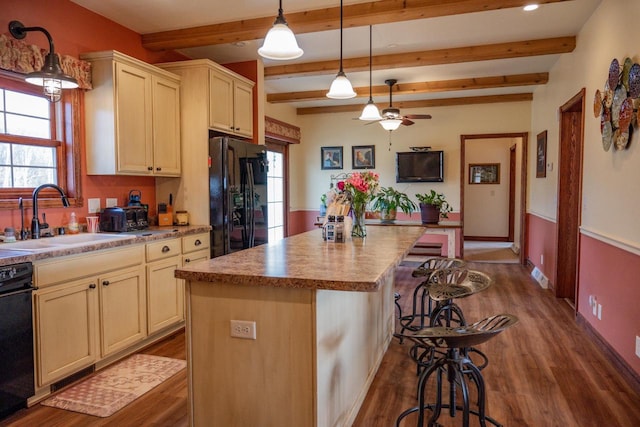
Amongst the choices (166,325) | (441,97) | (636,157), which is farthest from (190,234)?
(441,97)

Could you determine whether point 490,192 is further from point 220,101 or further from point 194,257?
point 194,257

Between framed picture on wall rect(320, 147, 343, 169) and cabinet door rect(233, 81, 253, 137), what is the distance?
3.26 metres

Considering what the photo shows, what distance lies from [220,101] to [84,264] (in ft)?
6.89

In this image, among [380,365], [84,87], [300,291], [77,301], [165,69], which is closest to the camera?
[300,291]

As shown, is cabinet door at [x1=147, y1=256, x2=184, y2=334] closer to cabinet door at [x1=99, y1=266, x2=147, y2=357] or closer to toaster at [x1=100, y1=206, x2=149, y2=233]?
cabinet door at [x1=99, y1=266, x2=147, y2=357]

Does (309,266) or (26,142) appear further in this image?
(26,142)

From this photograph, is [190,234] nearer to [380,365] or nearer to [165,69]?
[165,69]

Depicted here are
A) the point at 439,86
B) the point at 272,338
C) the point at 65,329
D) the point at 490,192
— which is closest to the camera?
the point at 272,338

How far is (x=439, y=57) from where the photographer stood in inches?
183

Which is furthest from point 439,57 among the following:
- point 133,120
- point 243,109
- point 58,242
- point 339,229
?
point 58,242

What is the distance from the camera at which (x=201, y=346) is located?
1916 mm

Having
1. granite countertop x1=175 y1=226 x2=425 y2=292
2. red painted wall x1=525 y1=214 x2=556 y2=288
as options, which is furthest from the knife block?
red painted wall x1=525 y1=214 x2=556 y2=288

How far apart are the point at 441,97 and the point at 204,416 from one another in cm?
A: 645

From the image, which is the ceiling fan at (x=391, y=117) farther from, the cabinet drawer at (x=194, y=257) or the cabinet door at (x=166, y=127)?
the cabinet drawer at (x=194, y=257)
